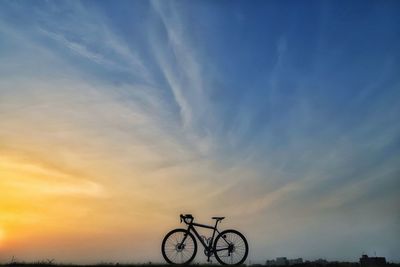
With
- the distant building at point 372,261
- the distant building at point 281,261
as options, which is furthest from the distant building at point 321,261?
the distant building at point 372,261

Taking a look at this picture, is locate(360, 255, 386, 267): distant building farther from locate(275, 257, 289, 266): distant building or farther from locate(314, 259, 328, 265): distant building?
locate(275, 257, 289, 266): distant building

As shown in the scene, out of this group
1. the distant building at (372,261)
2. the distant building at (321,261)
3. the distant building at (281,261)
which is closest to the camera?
the distant building at (372,261)

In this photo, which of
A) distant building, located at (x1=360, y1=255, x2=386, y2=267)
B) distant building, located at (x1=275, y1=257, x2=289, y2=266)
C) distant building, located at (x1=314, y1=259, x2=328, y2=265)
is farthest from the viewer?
distant building, located at (x1=275, y1=257, x2=289, y2=266)

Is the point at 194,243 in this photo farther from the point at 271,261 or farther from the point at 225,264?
the point at 271,261

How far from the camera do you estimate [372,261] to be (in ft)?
65.5

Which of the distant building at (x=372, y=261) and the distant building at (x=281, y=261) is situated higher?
the distant building at (x=281, y=261)

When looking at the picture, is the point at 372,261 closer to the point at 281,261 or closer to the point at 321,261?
the point at 321,261

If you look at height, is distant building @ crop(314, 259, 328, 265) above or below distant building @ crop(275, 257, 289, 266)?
below

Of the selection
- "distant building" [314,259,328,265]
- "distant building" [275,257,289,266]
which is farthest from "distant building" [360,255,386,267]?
"distant building" [275,257,289,266]

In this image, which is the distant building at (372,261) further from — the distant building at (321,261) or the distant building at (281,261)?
the distant building at (281,261)

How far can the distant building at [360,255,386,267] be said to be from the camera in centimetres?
1923

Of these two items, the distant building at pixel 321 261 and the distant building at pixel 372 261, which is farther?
the distant building at pixel 321 261

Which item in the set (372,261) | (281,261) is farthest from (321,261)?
(281,261)

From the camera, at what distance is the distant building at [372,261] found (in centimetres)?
1923
